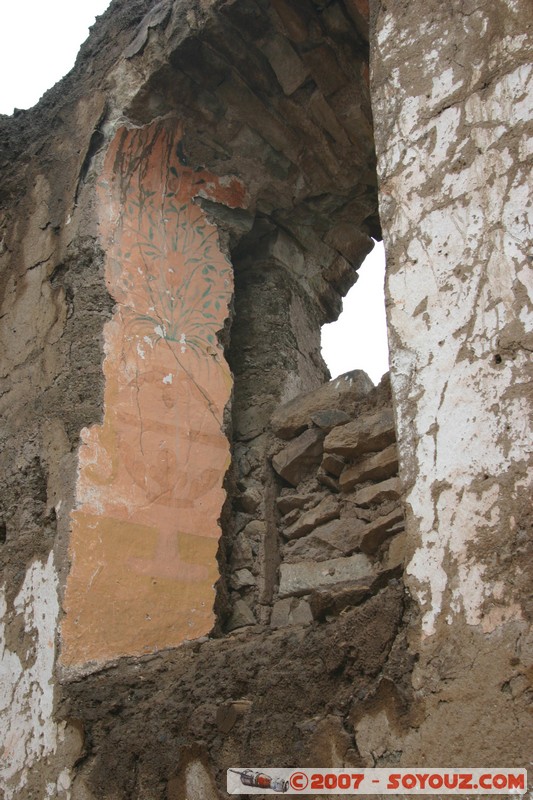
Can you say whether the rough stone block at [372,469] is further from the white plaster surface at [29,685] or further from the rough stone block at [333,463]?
the white plaster surface at [29,685]

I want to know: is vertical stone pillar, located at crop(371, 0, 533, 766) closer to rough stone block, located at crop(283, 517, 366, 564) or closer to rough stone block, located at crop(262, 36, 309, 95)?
rough stone block, located at crop(262, 36, 309, 95)

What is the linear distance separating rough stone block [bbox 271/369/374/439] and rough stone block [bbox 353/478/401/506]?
369 mm

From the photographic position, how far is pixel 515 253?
2.32 m

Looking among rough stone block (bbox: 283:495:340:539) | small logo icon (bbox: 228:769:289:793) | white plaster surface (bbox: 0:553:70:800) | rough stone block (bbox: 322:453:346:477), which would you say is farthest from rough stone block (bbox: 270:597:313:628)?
small logo icon (bbox: 228:769:289:793)

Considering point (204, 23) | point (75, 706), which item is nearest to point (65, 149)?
point (204, 23)

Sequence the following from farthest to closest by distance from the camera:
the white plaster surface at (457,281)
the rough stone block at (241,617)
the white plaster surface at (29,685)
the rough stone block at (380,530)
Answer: the rough stone block at (241,617)
the rough stone block at (380,530)
the white plaster surface at (29,685)
the white plaster surface at (457,281)

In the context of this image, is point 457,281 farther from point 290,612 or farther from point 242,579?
point 242,579

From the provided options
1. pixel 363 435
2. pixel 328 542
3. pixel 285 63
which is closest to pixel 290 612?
pixel 328 542

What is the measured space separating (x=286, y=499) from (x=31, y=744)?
4.18ft

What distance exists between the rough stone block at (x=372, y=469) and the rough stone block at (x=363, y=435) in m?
0.04

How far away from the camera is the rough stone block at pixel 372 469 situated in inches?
137

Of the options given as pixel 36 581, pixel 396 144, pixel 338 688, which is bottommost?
pixel 338 688

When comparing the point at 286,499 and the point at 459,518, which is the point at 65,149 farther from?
the point at 459,518

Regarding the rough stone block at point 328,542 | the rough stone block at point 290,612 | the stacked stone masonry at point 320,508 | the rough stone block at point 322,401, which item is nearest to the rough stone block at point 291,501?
the stacked stone masonry at point 320,508
